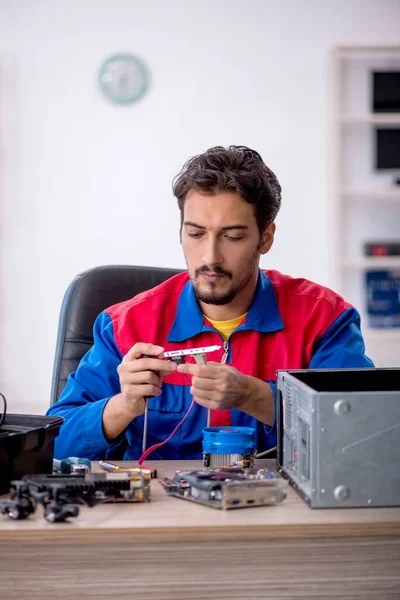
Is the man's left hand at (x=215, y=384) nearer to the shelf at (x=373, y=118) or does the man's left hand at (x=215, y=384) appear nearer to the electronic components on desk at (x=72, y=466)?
the electronic components on desk at (x=72, y=466)

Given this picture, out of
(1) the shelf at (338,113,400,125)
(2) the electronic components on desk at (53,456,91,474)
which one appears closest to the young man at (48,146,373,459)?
(2) the electronic components on desk at (53,456,91,474)

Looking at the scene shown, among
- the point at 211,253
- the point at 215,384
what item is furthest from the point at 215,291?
the point at 215,384

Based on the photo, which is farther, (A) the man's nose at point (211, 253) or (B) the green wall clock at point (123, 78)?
(B) the green wall clock at point (123, 78)

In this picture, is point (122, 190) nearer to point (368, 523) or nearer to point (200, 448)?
point (200, 448)

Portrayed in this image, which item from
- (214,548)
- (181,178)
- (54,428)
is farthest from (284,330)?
(214,548)

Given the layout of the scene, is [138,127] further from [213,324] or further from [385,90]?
[213,324]

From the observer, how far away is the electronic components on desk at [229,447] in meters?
1.41

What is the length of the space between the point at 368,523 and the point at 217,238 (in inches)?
33.1

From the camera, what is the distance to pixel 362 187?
4613 millimetres

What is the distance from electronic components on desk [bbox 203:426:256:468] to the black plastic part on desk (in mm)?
273

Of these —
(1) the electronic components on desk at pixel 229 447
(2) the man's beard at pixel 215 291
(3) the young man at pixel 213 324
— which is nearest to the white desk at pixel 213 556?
(1) the electronic components on desk at pixel 229 447

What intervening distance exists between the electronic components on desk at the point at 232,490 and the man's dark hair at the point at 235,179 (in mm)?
798

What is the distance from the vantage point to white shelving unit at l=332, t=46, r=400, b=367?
4547mm

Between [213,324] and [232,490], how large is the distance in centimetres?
76
